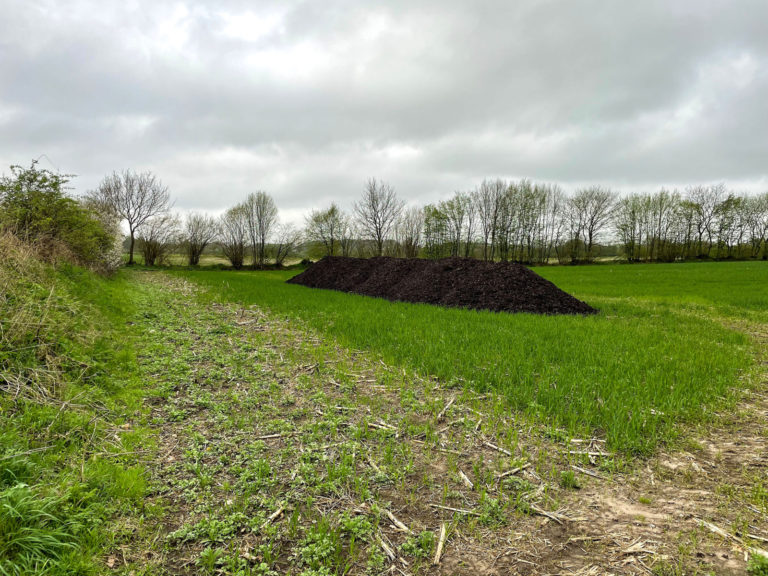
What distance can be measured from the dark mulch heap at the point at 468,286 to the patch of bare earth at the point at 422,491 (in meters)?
6.62

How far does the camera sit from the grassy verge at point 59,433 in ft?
7.03

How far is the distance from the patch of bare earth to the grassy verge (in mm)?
292

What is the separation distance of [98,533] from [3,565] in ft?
1.60

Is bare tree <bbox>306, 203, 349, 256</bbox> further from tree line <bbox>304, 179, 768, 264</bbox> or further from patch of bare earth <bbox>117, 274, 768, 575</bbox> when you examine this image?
patch of bare earth <bbox>117, 274, 768, 575</bbox>

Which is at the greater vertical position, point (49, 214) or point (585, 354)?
point (49, 214)

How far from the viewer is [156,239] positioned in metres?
45.6

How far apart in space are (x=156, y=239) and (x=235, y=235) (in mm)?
12427

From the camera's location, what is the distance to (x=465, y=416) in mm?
4238

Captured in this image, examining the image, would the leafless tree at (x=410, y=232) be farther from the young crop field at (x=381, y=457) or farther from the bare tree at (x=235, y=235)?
the young crop field at (x=381, y=457)

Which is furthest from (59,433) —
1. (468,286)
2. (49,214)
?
(49,214)

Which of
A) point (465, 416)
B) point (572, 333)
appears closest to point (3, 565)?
point (465, 416)

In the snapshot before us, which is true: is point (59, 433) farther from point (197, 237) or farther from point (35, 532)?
point (197, 237)

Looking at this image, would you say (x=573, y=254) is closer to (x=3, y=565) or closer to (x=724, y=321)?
(x=724, y=321)

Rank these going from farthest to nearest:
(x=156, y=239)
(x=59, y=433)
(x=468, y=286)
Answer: (x=156, y=239), (x=468, y=286), (x=59, y=433)
